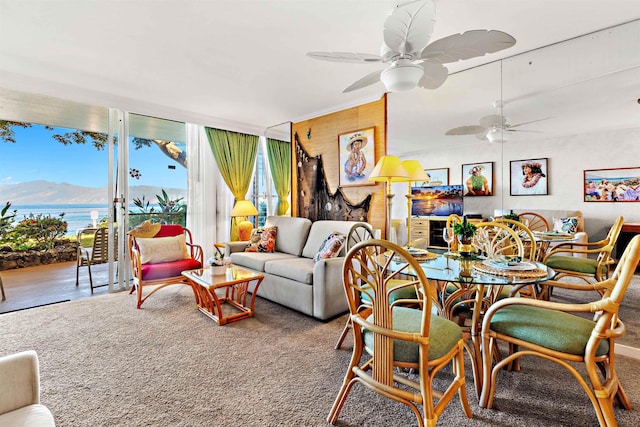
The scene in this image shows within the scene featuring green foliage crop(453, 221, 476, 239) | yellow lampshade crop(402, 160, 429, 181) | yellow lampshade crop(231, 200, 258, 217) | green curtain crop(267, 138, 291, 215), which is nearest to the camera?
green foliage crop(453, 221, 476, 239)

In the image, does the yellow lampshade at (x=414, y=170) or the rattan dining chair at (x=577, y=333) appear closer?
the rattan dining chair at (x=577, y=333)

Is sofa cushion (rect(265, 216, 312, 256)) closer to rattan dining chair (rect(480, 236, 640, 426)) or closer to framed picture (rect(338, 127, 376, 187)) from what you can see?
framed picture (rect(338, 127, 376, 187))

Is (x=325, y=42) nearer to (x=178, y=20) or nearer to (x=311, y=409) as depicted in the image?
(x=178, y=20)

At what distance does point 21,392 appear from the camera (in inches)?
44.2

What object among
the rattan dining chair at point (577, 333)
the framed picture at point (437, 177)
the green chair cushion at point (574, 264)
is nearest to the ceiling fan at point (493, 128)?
the framed picture at point (437, 177)

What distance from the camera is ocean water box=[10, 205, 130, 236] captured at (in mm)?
6508

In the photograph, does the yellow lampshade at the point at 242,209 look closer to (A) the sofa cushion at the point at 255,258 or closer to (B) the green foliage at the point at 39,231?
(A) the sofa cushion at the point at 255,258

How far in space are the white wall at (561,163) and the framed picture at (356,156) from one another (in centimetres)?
77

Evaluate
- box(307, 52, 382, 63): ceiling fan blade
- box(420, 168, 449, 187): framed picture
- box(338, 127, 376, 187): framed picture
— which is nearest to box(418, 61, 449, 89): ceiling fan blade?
box(307, 52, 382, 63): ceiling fan blade

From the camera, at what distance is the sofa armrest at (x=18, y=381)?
3.57 feet

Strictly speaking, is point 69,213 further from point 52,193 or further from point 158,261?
point 158,261

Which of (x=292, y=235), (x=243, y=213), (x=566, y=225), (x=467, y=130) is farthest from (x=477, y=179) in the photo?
(x=243, y=213)

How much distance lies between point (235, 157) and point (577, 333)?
16.3ft

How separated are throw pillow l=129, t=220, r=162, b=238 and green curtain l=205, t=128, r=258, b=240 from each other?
5.55ft
